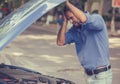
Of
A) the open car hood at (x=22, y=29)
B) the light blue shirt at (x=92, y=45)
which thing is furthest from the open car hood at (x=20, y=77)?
the light blue shirt at (x=92, y=45)

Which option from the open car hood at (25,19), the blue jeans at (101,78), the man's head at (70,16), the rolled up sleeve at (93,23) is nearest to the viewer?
the open car hood at (25,19)

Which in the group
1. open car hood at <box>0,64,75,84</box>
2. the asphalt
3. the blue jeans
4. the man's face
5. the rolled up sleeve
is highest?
the man's face

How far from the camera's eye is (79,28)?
4.39 m

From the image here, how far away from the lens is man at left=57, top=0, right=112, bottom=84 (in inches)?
165

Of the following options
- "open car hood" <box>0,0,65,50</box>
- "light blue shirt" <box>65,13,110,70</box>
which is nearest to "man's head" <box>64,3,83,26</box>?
"light blue shirt" <box>65,13,110,70</box>

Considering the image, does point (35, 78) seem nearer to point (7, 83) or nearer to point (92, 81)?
point (7, 83)

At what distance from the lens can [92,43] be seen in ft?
14.4

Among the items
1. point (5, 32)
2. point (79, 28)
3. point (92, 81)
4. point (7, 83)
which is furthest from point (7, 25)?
point (92, 81)

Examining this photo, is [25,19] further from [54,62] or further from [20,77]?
[54,62]

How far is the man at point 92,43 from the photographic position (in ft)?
13.8

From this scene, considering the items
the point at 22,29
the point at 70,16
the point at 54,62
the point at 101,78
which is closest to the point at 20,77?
the point at 22,29

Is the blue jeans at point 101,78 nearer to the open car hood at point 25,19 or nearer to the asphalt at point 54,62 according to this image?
the open car hood at point 25,19

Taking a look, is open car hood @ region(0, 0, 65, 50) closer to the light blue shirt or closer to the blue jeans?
the light blue shirt

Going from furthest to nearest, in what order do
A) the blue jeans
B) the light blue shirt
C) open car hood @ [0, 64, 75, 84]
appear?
1. the blue jeans
2. the light blue shirt
3. open car hood @ [0, 64, 75, 84]
